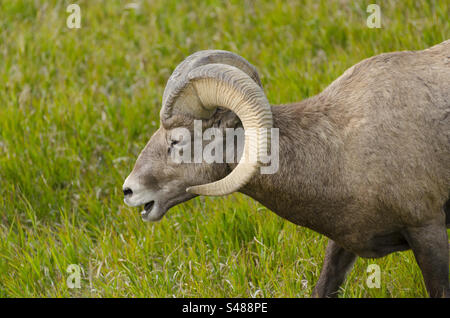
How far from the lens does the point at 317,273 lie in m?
5.31

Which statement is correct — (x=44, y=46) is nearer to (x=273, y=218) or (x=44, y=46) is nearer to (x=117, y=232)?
(x=117, y=232)

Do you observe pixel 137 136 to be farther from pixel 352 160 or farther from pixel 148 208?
pixel 352 160

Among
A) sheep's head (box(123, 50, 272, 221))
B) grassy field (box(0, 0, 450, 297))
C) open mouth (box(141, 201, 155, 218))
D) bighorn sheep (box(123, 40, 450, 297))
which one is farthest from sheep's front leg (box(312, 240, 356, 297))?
open mouth (box(141, 201, 155, 218))

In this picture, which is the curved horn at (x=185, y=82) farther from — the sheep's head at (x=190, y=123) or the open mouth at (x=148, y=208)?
the open mouth at (x=148, y=208)

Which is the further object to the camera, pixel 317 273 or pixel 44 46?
pixel 44 46

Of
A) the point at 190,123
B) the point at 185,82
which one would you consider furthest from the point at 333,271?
the point at 185,82

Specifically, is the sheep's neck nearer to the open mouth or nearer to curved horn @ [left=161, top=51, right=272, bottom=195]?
curved horn @ [left=161, top=51, right=272, bottom=195]

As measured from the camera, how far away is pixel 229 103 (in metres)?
4.29

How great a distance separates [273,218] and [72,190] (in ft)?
7.31

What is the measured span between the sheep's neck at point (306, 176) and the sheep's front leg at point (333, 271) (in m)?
0.52

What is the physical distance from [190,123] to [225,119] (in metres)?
0.21

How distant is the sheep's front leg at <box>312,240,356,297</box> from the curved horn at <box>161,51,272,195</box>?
1.23m
